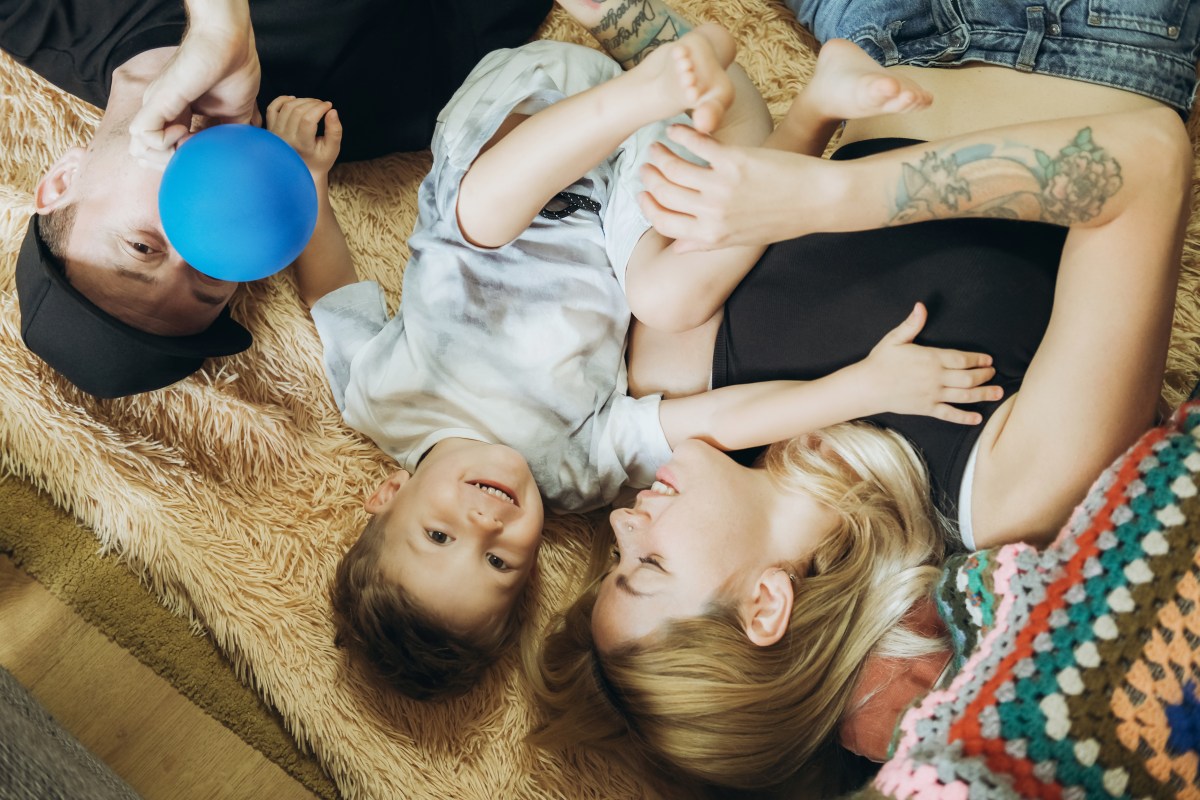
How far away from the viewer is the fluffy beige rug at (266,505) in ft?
3.94

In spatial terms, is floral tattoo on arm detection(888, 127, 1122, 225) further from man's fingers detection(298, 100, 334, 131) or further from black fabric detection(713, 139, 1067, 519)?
man's fingers detection(298, 100, 334, 131)

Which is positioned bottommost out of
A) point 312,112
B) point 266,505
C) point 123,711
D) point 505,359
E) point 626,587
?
point 123,711

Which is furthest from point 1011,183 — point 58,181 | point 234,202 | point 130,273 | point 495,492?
point 58,181

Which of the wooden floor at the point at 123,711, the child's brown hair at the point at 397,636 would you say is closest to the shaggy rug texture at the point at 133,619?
the wooden floor at the point at 123,711

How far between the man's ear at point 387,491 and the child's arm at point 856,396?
40 cm

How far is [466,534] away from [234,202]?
48cm

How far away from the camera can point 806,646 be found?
3.48 feet

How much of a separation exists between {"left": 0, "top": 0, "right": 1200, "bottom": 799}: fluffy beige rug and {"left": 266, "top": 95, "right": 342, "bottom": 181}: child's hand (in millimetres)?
198

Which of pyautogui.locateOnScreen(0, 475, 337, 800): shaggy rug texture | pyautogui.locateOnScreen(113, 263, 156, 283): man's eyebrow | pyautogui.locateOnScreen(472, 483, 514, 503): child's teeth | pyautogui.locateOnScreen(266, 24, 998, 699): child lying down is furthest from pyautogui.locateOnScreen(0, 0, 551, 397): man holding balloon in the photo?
pyautogui.locateOnScreen(472, 483, 514, 503): child's teeth

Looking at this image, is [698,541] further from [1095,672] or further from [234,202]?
[234,202]

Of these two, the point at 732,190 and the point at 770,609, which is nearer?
the point at 732,190

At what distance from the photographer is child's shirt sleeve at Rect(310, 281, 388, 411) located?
1.28 meters

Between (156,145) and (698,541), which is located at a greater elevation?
(156,145)

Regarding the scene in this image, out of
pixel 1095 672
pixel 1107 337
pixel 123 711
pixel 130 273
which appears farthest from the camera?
pixel 123 711
